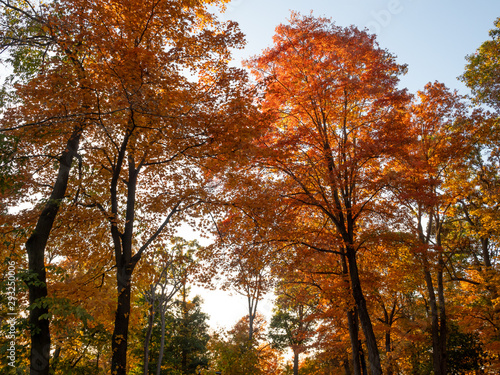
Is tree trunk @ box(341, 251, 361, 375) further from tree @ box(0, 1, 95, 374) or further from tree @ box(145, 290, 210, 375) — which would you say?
tree @ box(145, 290, 210, 375)

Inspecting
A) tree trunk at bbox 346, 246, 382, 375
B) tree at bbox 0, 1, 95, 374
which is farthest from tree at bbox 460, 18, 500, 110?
tree at bbox 0, 1, 95, 374

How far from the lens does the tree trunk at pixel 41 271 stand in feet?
21.5

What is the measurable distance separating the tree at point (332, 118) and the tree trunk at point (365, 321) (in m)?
0.03

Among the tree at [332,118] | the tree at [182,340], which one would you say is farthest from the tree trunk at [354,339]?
the tree at [182,340]

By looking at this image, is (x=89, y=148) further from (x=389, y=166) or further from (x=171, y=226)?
(x=389, y=166)

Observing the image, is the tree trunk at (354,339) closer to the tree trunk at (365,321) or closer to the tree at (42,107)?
the tree trunk at (365,321)

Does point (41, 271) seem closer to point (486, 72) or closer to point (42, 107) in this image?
point (42, 107)

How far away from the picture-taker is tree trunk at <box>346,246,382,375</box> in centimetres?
960

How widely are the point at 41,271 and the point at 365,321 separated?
872 centimetres

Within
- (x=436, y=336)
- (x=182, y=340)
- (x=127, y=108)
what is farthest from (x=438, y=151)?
(x=182, y=340)

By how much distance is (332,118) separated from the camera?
11.7 m

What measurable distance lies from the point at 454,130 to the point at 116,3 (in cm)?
1310

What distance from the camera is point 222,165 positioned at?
28.3ft

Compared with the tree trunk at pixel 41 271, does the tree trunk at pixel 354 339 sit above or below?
below
